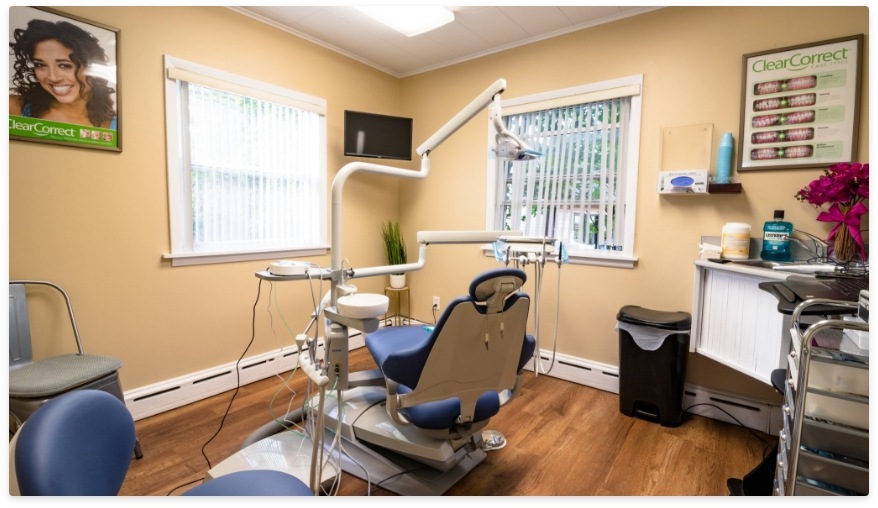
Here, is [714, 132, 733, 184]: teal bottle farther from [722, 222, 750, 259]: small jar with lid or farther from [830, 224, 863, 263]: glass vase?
[830, 224, 863, 263]: glass vase

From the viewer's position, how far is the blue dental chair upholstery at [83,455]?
69 cm

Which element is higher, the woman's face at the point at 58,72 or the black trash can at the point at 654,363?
the woman's face at the point at 58,72

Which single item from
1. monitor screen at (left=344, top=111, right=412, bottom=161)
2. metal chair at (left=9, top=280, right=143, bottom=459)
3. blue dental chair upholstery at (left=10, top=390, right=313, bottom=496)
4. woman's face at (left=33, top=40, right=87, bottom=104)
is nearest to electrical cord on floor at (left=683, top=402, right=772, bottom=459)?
blue dental chair upholstery at (left=10, top=390, right=313, bottom=496)

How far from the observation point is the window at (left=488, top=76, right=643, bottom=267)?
105 inches

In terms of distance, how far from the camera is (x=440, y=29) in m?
2.90

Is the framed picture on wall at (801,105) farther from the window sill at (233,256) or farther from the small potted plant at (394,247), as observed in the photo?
the window sill at (233,256)

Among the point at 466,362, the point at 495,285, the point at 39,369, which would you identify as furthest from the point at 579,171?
the point at 39,369

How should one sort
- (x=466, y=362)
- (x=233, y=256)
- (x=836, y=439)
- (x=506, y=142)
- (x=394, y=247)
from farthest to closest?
(x=394, y=247)
(x=233, y=256)
(x=506, y=142)
(x=466, y=362)
(x=836, y=439)

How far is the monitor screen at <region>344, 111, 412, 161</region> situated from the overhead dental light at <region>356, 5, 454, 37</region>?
76 cm

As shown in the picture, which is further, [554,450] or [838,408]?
[554,450]

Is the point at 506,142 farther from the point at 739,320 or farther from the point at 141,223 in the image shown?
the point at 141,223

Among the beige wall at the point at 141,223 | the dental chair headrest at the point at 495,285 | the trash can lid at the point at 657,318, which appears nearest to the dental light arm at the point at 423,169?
the dental chair headrest at the point at 495,285

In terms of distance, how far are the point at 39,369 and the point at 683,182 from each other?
326 centimetres

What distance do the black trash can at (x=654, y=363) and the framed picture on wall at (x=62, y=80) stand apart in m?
2.94
